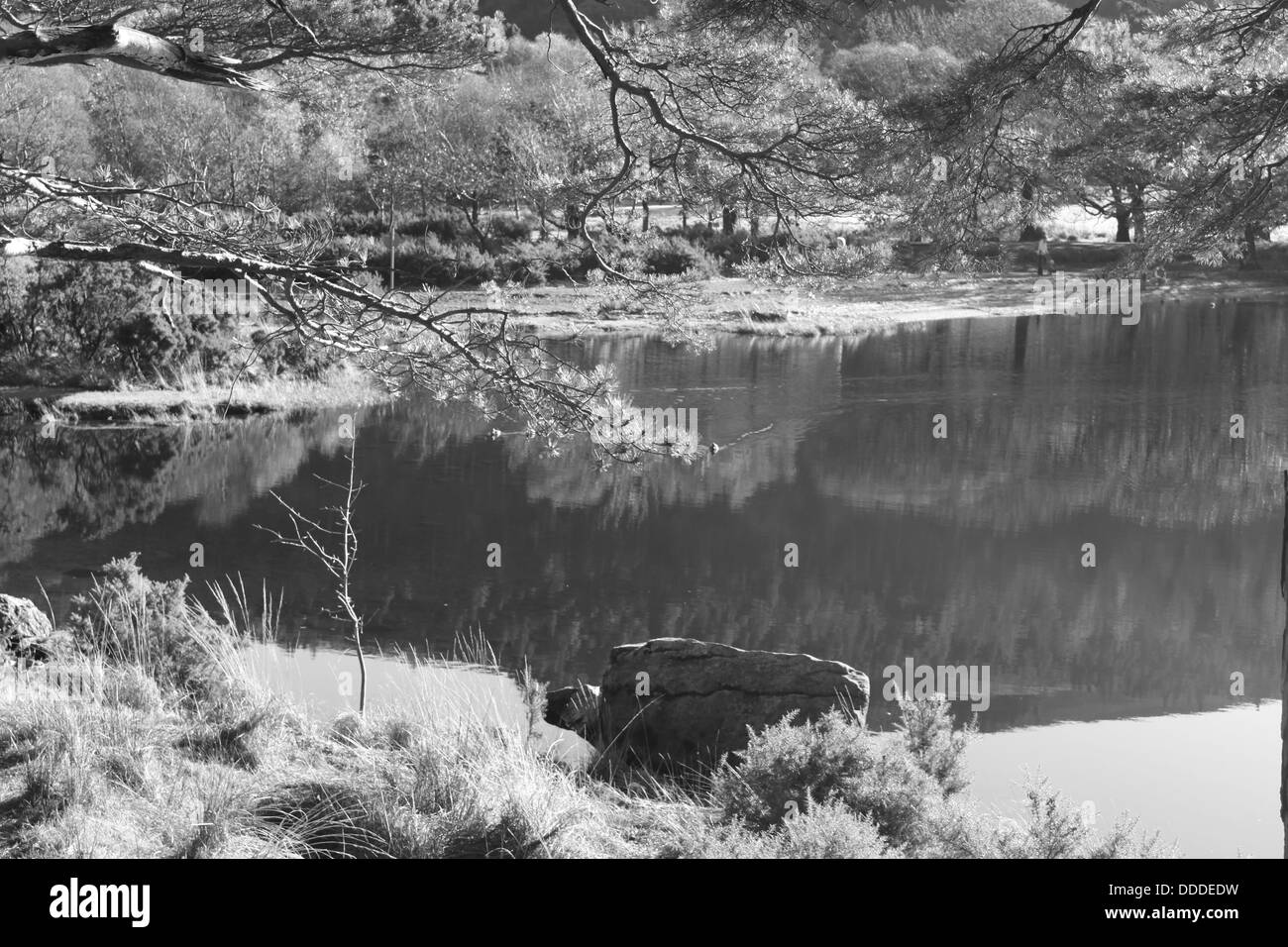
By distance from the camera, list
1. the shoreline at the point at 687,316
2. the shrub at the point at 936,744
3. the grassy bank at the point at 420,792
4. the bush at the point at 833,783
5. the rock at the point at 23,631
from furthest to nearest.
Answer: the shoreline at the point at 687,316 < the rock at the point at 23,631 < the shrub at the point at 936,744 < the bush at the point at 833,783 < the grassy bank at the point at 420,792

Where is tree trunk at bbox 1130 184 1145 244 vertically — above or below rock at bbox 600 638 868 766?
above

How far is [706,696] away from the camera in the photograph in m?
7.74

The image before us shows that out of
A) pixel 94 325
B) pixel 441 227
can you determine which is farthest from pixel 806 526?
pixel 441 227

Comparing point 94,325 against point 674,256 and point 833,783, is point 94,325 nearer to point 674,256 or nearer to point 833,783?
point 833,783

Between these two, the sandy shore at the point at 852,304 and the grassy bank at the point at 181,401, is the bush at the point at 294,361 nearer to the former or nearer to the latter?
the grassy bank at the point at 181,401

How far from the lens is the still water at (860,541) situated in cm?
963

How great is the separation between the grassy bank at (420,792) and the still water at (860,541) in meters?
2.27

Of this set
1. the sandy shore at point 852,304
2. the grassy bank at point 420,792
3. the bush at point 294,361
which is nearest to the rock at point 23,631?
the grassy bank at point 420,792

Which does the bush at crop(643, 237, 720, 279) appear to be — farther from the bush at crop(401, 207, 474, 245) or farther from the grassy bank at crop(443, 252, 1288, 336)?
the bush at crop(401, 207, 474, 245)

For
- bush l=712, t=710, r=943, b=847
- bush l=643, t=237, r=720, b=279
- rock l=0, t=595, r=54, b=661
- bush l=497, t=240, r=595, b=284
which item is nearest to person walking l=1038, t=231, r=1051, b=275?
bush l=643, t=237, r=720, b=279

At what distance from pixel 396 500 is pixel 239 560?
2.93m

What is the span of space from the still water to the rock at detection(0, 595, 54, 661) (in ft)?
6.44

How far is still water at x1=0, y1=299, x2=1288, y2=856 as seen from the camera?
9.63m

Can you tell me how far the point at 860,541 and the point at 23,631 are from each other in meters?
8.39
